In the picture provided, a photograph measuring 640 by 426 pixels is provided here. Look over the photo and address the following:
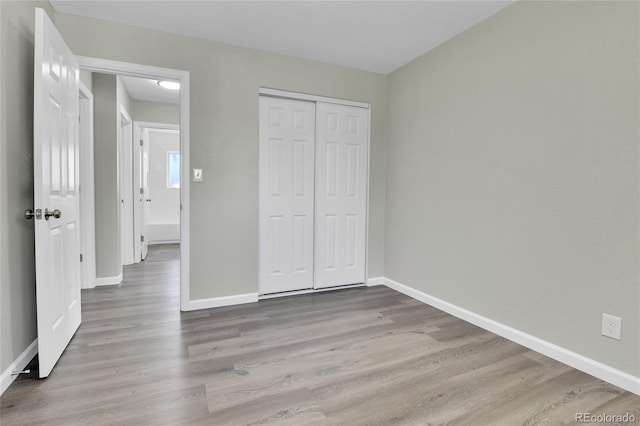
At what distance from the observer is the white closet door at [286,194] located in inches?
129

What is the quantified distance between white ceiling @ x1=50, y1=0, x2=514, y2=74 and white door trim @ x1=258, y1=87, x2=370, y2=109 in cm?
37

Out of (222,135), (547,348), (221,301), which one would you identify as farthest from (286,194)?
(547,348)

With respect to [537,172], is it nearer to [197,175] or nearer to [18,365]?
[197,175]

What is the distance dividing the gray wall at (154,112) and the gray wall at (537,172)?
3.82 m

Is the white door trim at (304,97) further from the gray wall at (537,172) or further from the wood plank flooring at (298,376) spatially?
the wood plank flooring at (298,376)

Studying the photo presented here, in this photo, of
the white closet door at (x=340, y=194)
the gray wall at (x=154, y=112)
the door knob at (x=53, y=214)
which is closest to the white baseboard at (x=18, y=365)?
the door knob at (x=53, y=214)

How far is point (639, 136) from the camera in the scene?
1.73 metres

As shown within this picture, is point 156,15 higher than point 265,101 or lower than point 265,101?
higher

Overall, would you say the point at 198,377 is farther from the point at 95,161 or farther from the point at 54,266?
the point at 95,161

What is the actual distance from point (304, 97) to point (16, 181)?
2366 mm

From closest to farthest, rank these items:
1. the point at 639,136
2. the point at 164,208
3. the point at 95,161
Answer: the point at 639,136, the point at 95,161, the point at 164,208

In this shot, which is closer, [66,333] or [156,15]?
[66,333]

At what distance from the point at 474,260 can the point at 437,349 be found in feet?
2.75

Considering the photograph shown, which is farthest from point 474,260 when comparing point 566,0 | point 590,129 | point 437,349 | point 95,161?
point 95,161
